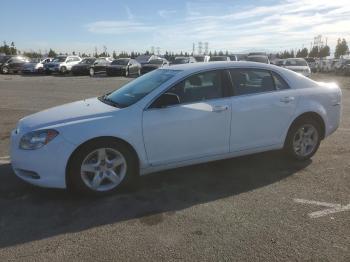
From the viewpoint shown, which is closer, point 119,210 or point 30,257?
point 30,257

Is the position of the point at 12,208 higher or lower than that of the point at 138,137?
lower

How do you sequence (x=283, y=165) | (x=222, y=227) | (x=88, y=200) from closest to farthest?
(x=222, y=227) → (x=88, y=200) → (x=283, y=165)

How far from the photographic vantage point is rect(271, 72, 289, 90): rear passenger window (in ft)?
18.3

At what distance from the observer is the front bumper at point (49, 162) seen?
4.28 metres

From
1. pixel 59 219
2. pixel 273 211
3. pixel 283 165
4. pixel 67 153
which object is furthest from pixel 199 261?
pixel 283 165

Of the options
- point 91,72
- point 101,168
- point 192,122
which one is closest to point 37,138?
point 101,168

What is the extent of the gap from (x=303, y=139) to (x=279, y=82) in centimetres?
96

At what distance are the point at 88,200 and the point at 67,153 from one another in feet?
2.02

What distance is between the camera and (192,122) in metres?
4.84

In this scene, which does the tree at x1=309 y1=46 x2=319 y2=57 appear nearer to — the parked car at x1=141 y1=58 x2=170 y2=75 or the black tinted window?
the parked car at x1=141 y1=58 x2=170 y2=75

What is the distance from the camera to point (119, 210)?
4.25 metres

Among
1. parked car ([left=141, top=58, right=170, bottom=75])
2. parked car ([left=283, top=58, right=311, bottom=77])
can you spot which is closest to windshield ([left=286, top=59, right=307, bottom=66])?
parked car ([left=283, top=58, right=311, bottom=77])

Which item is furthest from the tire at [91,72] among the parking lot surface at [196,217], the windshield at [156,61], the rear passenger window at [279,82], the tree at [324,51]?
the tree at [324,51]

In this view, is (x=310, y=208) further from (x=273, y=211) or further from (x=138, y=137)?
(x=138, y=137)
